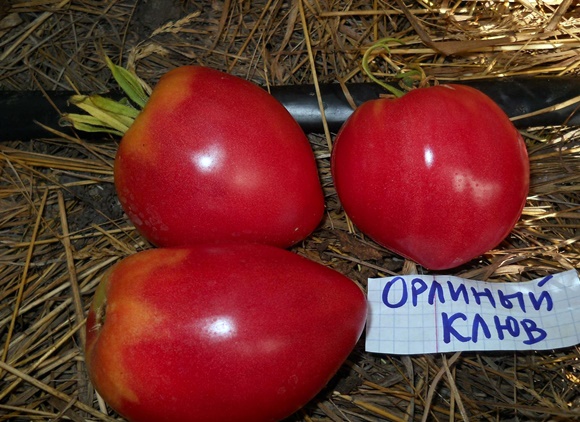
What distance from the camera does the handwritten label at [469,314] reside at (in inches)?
37.5

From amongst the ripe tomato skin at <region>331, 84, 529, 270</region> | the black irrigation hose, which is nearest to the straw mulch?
the black irrigation hose

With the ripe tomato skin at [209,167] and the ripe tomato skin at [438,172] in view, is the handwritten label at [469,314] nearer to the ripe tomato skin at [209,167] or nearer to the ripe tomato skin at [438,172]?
the ripe tomato skin at [438,172]

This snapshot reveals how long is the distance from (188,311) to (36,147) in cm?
61

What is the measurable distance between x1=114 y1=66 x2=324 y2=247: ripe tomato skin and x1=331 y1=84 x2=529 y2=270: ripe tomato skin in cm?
11

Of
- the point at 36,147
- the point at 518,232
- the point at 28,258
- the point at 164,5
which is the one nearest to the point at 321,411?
the point at 518,232

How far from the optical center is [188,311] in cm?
75

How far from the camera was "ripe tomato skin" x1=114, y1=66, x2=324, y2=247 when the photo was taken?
2.78ft

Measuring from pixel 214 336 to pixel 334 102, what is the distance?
0.55 m

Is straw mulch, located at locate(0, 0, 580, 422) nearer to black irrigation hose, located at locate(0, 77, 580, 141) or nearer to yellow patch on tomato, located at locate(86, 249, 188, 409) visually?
black irrigation hose, located at locate(0, 77, 580, 141)

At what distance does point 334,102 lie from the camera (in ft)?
3.71

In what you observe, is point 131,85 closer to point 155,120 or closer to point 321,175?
point 155,120

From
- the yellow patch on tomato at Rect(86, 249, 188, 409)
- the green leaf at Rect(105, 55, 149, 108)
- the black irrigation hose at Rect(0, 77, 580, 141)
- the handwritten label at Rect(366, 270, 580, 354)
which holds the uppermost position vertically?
the green leaf at Rect(105, 55, 149, 108)

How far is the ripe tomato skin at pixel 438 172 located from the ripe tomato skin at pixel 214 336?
153mm

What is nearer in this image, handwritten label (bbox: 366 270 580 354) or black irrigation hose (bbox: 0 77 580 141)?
handwritten label (bbox: 366 270 580 354)
